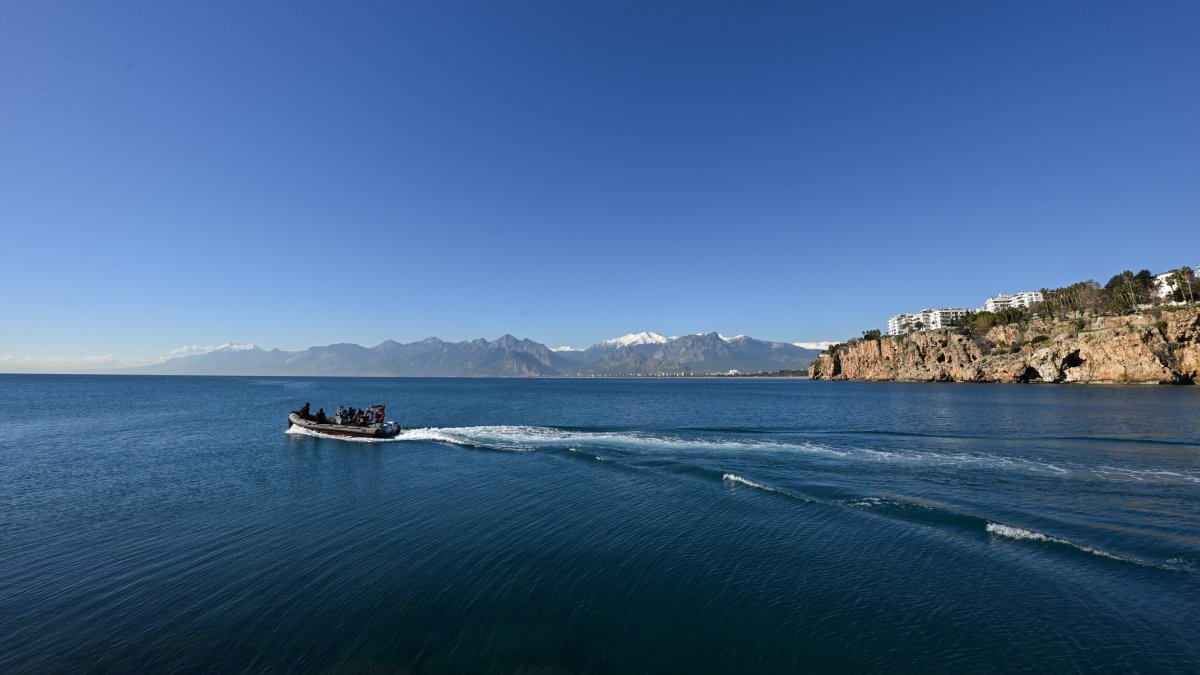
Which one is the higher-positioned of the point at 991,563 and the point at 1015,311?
the point at 1015,311

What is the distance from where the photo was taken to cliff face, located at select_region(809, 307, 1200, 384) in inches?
3455

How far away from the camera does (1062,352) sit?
343 ft

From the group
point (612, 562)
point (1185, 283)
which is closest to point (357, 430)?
point (612, 562)

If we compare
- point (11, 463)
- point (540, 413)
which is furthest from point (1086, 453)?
point (11, 463)

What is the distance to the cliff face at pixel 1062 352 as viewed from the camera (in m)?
87.8

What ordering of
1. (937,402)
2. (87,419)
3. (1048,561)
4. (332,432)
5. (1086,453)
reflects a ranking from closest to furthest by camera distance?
(1048,561), (1086,453), (332,432), (87,419), (937,402)

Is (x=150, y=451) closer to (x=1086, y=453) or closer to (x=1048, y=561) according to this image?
(x=1048, y=561)

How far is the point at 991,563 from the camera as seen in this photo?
14.7 m

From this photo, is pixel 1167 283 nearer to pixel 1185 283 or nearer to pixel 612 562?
pixel 1185 283

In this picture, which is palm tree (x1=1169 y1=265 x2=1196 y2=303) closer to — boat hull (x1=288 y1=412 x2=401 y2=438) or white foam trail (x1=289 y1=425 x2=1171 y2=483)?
white foam trail (x1=289 y1=425 x2=1171 y2=483)

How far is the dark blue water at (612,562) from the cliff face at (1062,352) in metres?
85.3

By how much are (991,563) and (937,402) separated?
71573 millimetres

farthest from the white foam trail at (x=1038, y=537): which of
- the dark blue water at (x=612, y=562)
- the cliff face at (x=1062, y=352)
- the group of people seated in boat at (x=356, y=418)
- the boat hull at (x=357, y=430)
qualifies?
the cliff face at (x=1062, y=352)

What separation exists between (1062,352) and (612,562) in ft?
440
